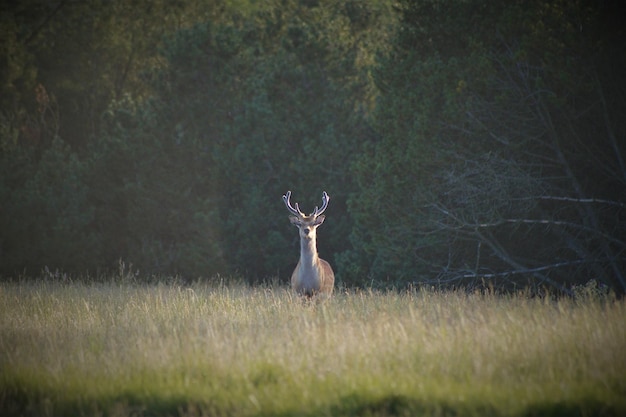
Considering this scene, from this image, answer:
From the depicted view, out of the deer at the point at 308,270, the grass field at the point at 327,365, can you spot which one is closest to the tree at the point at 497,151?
the deer at the point at 308,270

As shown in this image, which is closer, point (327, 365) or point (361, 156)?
point (327, 365)

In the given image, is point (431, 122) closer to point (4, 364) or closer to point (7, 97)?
point (4, 364)

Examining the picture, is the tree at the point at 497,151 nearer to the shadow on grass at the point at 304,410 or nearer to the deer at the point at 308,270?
the deer at the point at 308,270

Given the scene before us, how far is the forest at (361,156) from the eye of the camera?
16.7 meters

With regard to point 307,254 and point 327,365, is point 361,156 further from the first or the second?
point 327,365

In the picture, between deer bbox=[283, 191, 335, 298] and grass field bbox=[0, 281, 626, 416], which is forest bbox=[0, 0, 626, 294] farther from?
grass field bbox=[0, 281, 626, 416]

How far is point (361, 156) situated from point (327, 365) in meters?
11.1

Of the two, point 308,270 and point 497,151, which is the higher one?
point 497,151

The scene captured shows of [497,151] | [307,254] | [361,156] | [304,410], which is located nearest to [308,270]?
[307,254]

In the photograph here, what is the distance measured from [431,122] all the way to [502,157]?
5.24 feet

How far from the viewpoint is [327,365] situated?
895 cm

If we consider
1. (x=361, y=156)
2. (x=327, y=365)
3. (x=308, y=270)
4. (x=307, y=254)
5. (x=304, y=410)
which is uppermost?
(x=361, y=156)

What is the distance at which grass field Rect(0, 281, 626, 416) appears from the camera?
7914 millimetres

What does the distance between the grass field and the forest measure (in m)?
5.03
